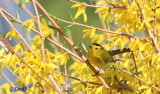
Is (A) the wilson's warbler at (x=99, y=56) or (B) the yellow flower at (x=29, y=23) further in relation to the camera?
(A) the wilson's warbler at (x=99, y=56)

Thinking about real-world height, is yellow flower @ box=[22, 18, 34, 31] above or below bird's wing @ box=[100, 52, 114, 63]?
above

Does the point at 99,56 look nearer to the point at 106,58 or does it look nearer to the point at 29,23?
the point at 106,58

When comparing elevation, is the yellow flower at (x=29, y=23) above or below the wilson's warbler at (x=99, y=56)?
above

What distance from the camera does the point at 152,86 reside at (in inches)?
73.0

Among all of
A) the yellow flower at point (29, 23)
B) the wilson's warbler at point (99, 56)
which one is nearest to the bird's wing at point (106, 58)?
the wilson's warbler at point (99, 56)

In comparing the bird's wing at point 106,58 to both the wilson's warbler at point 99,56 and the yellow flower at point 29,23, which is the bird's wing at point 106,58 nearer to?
the wilson's warbler at point 99,56

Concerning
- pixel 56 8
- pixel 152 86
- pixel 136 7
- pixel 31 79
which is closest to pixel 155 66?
pixel 152 86

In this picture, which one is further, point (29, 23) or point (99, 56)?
point (99, 56)

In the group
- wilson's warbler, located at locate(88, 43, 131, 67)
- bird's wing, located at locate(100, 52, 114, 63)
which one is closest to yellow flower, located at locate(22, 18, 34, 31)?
wilson's warbler, located at locate(88, 43, 131, 67)

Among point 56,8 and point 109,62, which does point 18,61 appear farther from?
point 56,8

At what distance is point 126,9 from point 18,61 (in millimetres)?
570

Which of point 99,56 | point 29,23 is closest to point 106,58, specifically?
point 99,56

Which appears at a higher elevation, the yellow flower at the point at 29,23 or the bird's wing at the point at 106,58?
the yellow flower at the point at 29,23

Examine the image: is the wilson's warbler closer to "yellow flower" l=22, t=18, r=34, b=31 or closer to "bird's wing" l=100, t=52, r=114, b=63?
"bird's wing" l=100, t=52, r=114, b=63
